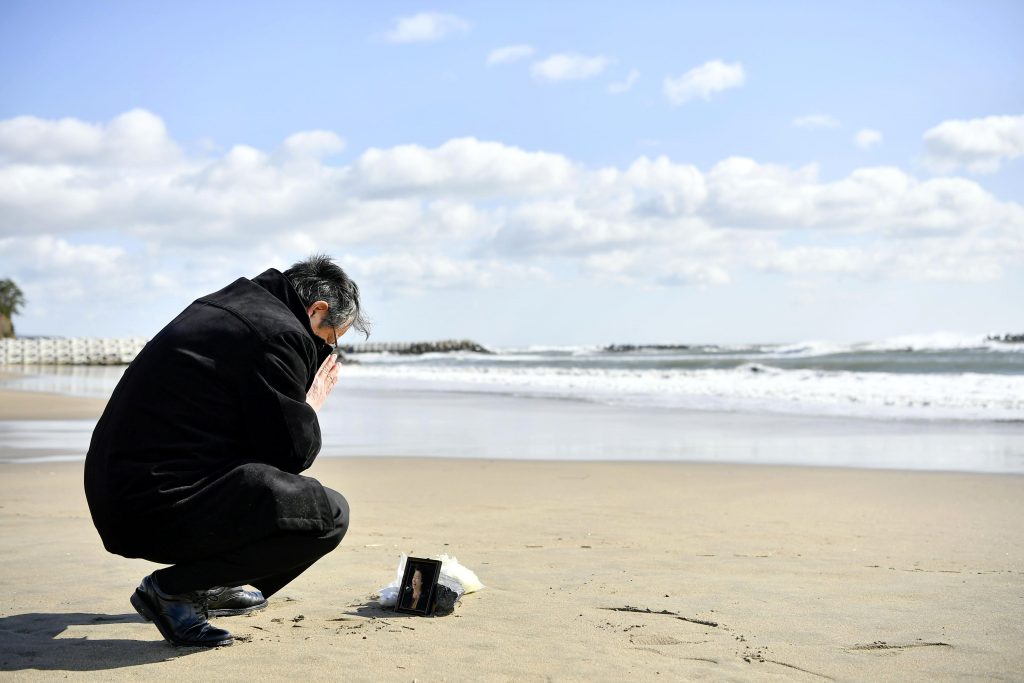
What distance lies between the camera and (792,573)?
517 centimetres

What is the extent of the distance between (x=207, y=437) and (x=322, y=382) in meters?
0.54

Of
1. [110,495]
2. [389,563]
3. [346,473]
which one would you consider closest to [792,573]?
[389,563]

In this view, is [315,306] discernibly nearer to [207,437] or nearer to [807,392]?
[207,437]

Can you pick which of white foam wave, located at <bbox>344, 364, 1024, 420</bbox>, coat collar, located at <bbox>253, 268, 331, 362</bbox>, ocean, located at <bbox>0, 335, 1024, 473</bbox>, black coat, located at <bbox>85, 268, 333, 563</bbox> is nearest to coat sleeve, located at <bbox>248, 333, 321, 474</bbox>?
black coat, located at <bbox>85, 268, 333, 563</bbox>

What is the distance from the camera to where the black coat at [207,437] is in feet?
11.2

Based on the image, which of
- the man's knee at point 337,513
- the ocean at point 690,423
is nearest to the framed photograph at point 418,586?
the man's knee at point 337,513

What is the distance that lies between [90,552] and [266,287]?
2748mm

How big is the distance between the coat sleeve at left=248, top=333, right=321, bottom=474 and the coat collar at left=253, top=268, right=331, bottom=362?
0.16 metres

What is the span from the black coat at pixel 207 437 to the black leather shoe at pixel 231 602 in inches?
32.6

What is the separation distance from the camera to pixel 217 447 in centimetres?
351

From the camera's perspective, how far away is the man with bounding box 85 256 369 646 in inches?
135

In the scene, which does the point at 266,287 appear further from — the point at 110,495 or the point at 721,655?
the point at 721,655

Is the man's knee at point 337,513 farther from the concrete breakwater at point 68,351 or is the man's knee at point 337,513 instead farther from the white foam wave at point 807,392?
the concrete breakwater at point 68,351

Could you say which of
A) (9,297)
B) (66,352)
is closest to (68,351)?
(66,352)
